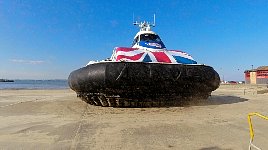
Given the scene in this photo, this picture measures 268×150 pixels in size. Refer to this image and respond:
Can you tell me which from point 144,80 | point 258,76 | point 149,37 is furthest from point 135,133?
point 258,76

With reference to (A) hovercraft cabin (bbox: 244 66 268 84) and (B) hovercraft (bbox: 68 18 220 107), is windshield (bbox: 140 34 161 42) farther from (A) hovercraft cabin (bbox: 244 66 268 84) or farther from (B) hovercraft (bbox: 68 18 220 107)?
(A) hovercraft cabin (bbox: 244 66 268 84)

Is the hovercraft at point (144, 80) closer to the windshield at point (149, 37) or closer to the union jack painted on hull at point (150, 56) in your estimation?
the union jack painted on hull at point (150, 56)

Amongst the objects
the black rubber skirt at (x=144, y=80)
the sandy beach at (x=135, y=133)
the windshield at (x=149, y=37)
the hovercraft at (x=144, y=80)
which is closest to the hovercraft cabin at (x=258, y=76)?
the windshield at (x=149, y=37)

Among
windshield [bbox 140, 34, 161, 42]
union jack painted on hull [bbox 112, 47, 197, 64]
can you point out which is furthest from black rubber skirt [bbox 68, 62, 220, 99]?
windshield [bbox 140, 34, 161, 42]

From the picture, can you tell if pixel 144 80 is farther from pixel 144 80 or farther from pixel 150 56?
pixel 150 56

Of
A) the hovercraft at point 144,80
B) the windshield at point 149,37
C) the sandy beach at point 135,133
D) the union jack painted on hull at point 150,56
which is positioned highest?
the windshield at point 149,37

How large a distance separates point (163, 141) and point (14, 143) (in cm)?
183

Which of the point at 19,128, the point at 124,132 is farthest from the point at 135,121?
the point at 19,128

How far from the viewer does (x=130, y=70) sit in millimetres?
6324

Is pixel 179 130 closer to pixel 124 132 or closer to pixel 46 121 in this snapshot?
pixel 124 132

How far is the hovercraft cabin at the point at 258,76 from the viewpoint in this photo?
124 ft

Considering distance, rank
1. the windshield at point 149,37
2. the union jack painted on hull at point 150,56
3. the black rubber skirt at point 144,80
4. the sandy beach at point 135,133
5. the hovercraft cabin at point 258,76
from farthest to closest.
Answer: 1. the hovercraft cabin at point 258,76
2. the windshield at point 149,37
3. the union jack painted on hull at point 150,56
4. the black rubber skirt at point 144,80
5. the sandy beach at point 135,133

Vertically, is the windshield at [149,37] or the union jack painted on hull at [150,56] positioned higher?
the windshield at [149,37]

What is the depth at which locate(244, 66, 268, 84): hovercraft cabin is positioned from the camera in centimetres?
3775
